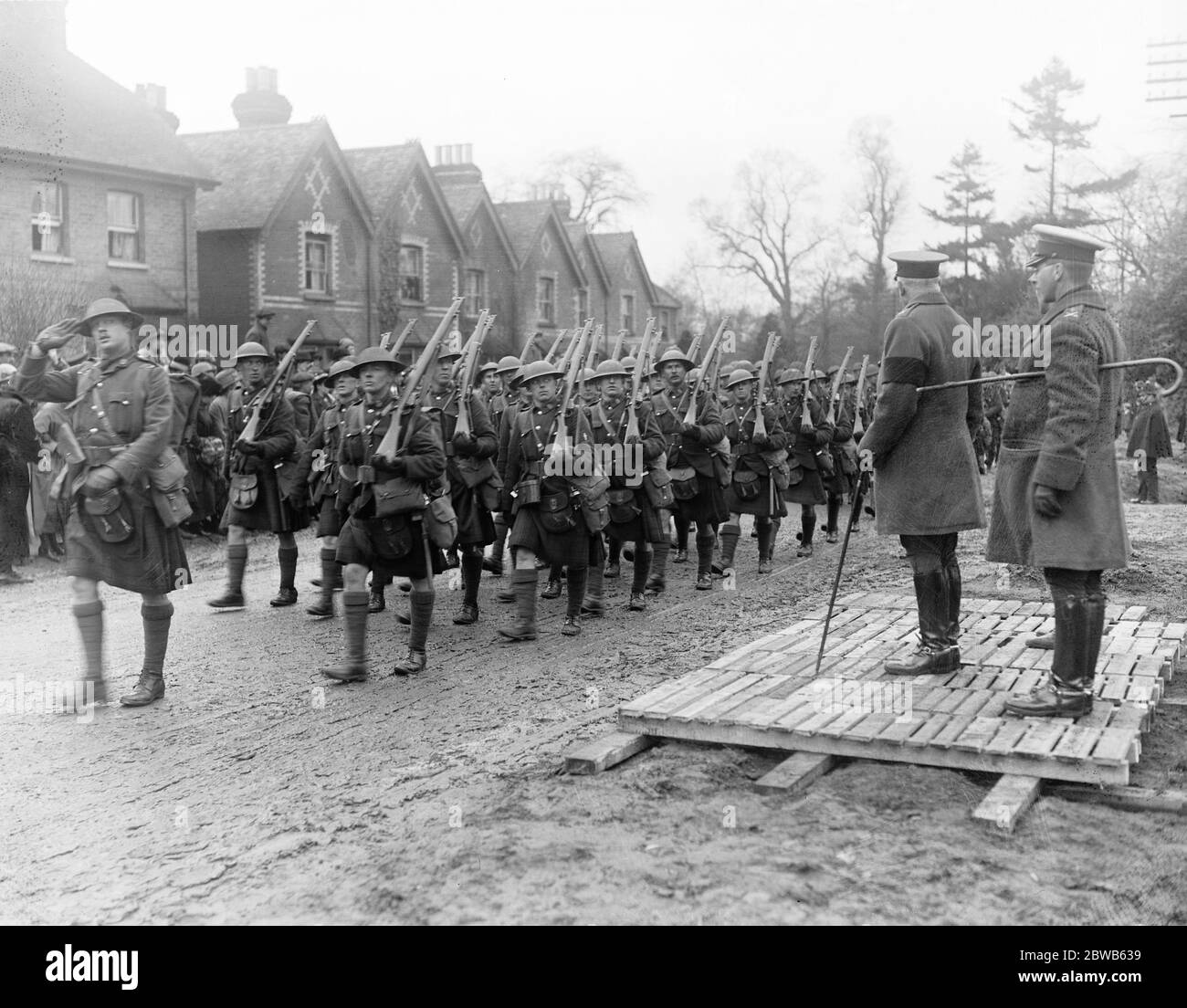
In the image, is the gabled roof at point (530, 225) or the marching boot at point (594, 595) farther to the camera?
the gabled roof at point (530, 225)

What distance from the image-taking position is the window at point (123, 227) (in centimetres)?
2684

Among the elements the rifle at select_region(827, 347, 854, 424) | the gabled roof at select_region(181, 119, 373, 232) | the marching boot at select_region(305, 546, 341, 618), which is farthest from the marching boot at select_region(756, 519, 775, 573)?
the gabled roof at select_region(181, 119, 373, 232)

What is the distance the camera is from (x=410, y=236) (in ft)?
115

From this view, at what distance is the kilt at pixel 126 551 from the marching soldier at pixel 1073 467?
181 inches

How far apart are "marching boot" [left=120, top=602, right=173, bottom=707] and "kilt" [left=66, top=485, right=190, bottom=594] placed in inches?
6.2

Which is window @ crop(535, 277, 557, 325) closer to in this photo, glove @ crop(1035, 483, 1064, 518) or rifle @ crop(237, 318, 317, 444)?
rifle @ crop(237, 318, 317, 444)

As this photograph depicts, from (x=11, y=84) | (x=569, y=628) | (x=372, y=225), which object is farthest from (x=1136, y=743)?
(x=372, y=225)

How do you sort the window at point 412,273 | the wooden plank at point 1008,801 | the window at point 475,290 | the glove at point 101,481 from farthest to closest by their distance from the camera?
the window at point 475,290
the window at point 412,273
the glove at point 101,481
the wooden plank at point 1008,801

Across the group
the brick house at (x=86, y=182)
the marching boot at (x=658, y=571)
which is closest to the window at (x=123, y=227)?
the brick house at (x=86, y=182)

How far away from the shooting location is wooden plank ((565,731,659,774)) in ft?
18.7

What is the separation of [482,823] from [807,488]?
970 cm

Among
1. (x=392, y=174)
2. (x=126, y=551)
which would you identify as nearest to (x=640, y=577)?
(x=126, y=551)

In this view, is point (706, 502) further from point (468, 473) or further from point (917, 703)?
point (917, 703)

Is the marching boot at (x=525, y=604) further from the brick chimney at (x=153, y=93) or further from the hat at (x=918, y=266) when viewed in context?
the brick chimney at (x=153, y=93)
